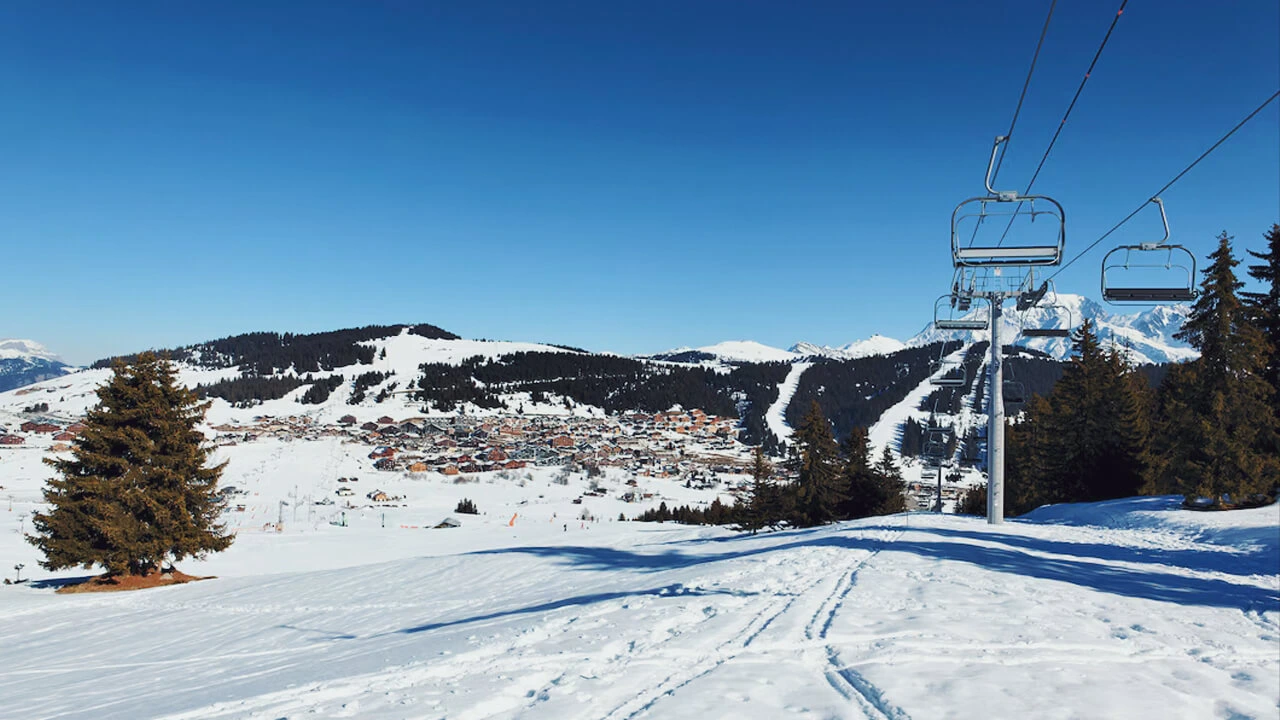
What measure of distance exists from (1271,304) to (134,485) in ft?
127

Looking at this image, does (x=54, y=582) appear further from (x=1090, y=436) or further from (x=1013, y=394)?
(x=1090, y=436)

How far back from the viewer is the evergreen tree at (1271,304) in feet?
66.2

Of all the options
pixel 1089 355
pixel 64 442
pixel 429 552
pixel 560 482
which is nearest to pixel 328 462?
pixel 560 482

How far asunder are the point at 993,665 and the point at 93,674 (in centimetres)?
1259

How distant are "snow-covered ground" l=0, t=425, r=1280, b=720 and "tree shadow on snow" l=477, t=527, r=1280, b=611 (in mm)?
87

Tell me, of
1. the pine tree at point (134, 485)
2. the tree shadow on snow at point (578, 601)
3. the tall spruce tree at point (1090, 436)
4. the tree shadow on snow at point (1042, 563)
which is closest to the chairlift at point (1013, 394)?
the tree shadow on snow at point (1042, 563)

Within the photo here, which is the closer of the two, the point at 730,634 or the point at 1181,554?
the point at 730,634

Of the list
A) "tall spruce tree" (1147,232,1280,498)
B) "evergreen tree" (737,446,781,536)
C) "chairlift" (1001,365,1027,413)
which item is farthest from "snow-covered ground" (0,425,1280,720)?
"evergreen tree" (737,446,781,536)

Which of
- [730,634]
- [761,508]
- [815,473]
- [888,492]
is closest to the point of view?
[730,634]

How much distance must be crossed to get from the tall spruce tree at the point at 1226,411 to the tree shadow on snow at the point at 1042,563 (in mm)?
8238

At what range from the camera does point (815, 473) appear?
34.9 m

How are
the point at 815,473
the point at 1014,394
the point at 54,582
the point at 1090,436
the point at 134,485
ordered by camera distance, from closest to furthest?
the point at 1014,394
the point at 134,485
the point at 54,582
the point at 1090,436
the point at 815,473

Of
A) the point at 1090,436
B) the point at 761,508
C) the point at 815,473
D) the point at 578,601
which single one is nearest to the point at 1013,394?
the point at 578,601

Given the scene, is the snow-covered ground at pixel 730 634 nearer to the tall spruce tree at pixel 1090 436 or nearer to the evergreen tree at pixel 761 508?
the tall spruce tree at pixel 1090 436
